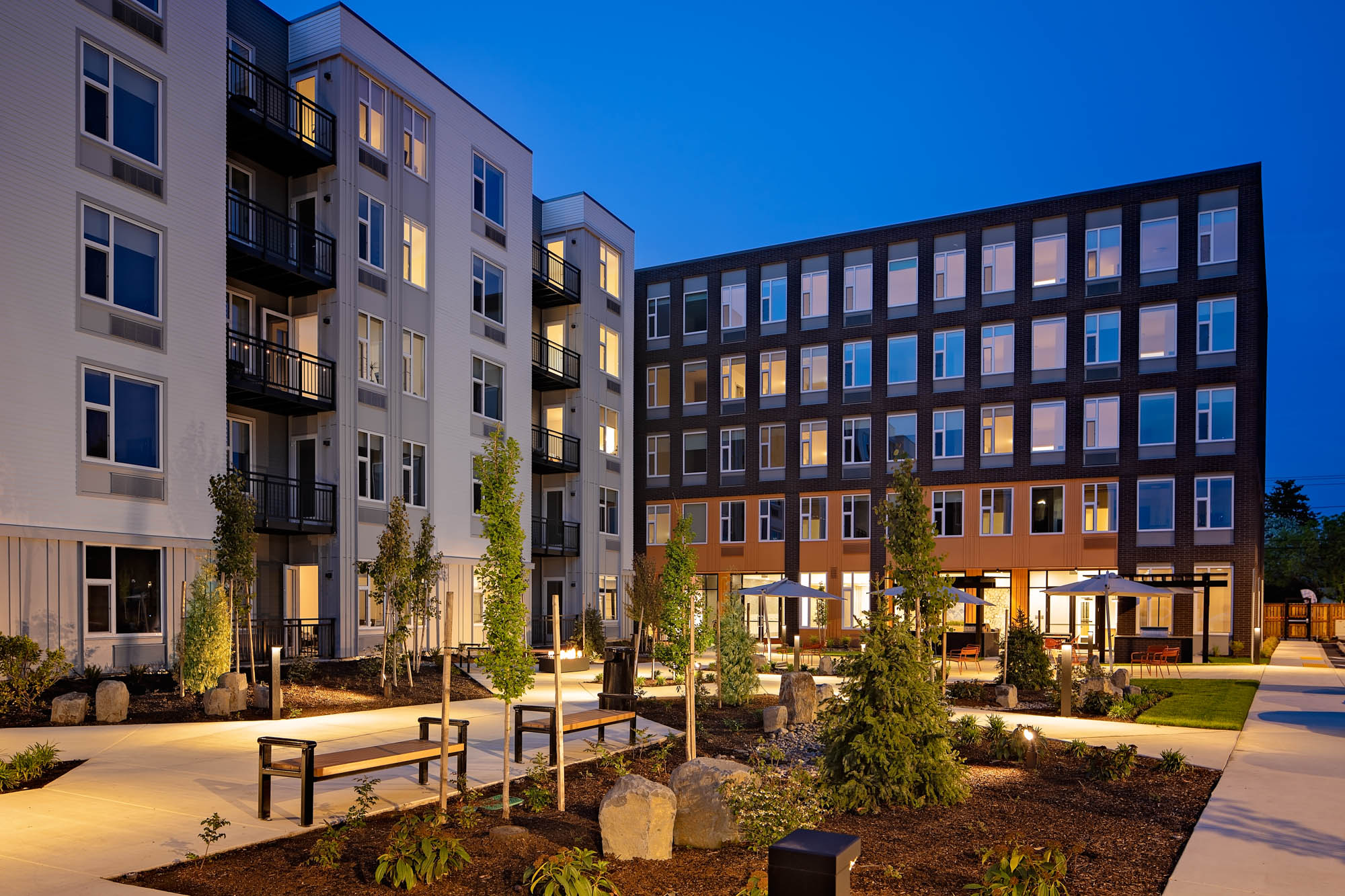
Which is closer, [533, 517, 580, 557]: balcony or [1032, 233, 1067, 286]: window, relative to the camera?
[533, 517, 580, 557]: balcony

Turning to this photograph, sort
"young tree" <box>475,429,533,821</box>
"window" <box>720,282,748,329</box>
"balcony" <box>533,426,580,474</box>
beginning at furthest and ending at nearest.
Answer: "window" <box>720,282,748,329</box>, "balcony" <box>533,426,580,474</box>, "young tree" <box>475,429,533,821</box>

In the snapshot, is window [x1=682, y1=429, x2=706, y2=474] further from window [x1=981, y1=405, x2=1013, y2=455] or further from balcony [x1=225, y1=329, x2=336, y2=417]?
balcony [x1=225, y1=329, x2=336, y2=417]

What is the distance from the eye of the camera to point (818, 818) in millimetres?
7988

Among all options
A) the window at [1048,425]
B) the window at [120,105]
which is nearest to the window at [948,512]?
the window at [1048,425]

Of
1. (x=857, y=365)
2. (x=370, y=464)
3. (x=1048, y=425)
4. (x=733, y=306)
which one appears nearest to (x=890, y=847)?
(x=370, y=464)

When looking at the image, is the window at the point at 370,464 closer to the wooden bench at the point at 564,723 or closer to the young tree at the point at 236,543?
the young tree at the point at 236,543

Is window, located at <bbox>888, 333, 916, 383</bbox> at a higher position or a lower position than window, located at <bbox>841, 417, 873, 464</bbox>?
higher

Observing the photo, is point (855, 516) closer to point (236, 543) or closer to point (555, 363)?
point (555, 363)

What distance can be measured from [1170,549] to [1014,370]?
9.58 meters

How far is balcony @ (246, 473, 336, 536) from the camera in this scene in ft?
79.5

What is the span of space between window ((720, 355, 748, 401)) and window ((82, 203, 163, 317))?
101 ft

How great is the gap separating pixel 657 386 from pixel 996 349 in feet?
56.2

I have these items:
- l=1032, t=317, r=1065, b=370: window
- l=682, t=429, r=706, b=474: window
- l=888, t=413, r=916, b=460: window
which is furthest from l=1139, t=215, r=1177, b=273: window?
l=682, t=429, r=706, b=474: window

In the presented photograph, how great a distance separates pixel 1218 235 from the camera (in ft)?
125
